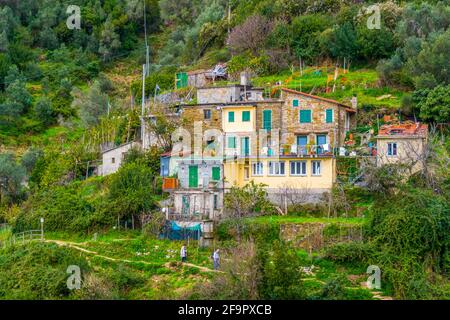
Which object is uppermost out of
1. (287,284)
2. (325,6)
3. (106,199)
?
(325,6)

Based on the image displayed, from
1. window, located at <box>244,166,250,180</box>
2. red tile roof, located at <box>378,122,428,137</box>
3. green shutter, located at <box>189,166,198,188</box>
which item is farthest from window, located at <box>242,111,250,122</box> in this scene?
red tile roof, located at <box>378,122,428,137</box>

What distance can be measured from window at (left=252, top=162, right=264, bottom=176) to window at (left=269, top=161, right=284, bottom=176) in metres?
0.49

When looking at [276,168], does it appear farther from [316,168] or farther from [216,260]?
[216,260]

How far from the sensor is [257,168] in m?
49.3

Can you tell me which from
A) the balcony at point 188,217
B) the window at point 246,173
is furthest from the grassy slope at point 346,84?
the balcony at point 188,217

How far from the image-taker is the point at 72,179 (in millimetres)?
56281

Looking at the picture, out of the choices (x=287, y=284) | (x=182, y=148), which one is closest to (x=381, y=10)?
(x=182, y=148)

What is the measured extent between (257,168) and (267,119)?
421 centimetres

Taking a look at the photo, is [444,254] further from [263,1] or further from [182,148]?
[263,1]

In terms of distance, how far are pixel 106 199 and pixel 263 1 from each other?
98.9ft

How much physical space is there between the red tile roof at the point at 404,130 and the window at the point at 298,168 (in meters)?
4.19

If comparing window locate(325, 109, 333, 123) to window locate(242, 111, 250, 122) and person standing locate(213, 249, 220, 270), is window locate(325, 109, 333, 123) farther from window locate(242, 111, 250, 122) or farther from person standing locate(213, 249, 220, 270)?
person standing locate(213, 249, 220, 270)

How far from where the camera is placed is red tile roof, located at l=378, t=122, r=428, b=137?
4800 centimetres

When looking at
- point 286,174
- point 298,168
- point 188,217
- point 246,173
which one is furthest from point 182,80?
point 188,217
